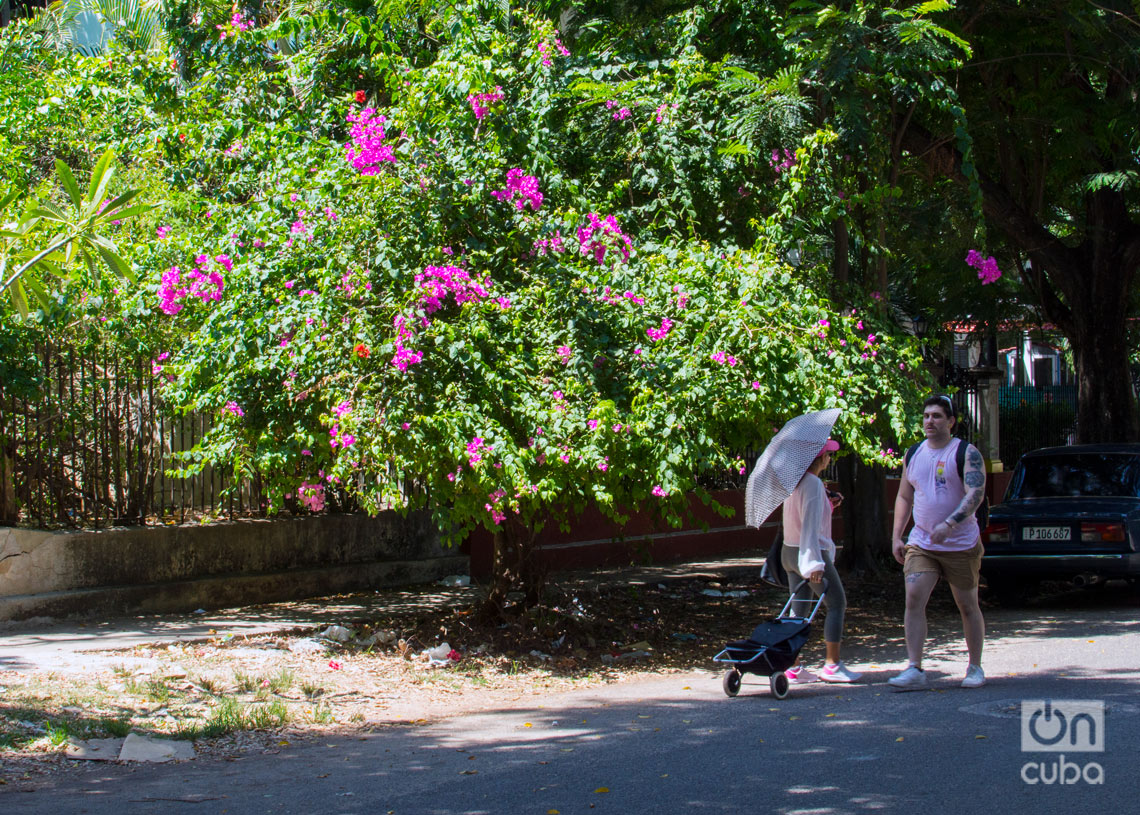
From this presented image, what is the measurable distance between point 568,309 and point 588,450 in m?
1.17

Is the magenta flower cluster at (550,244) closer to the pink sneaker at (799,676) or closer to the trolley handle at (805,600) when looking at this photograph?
the trolley handle at (805,600)

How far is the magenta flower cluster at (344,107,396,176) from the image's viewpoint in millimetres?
7883

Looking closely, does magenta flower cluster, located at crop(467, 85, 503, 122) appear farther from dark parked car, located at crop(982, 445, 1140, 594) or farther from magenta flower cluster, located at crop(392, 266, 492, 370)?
dark parked car, located at crop(982, 445, 1140, 594)

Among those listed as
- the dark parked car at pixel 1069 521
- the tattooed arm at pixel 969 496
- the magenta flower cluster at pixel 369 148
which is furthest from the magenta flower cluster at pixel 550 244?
the dark parked car at pixel 1069 521

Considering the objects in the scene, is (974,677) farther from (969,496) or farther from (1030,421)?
(1030,421)

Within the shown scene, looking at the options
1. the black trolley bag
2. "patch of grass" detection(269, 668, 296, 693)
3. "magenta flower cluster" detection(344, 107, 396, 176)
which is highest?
"magenta flower cluster" detection(344, 107, 396, 176)

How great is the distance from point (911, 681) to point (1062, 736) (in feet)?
4.77

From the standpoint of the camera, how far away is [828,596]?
7.45m

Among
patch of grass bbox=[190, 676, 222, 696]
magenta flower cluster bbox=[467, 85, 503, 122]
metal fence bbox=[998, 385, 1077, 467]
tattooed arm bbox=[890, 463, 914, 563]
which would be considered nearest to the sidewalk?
patch of grass bbox=[190, 676, 222, 696]

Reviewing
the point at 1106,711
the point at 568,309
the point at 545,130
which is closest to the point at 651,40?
the point at 545,130

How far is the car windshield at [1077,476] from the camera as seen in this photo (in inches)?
435

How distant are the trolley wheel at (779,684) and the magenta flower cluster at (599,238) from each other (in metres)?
3.07

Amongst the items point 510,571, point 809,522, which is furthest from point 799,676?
point 510,571

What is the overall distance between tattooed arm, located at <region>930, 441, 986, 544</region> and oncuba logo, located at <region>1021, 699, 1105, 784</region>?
111 cm
